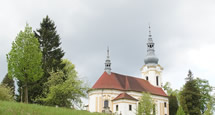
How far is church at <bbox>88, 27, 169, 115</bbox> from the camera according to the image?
145 ft

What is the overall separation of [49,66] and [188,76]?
1138 inches

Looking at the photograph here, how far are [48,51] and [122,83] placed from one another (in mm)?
17096

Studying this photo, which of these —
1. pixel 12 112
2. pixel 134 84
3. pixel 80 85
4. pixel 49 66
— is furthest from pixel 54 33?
pixel 12 112

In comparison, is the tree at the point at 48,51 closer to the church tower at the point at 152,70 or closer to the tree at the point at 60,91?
the tree at the point at 60,91

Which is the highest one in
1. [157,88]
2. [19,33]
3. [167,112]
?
[19,33]

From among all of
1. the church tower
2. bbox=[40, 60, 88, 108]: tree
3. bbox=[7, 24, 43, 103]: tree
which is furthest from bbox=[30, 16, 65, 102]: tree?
the church tower

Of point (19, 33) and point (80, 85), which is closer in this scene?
point (19, 33)

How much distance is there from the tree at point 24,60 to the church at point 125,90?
14.3 metres

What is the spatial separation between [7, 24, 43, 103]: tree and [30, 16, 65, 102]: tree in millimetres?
7081

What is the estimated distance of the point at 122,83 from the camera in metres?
48.7

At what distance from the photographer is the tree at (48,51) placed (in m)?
34.8

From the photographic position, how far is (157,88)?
56.2m

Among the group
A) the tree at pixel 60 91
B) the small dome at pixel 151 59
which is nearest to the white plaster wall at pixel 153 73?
the small dome at pixel 151 59

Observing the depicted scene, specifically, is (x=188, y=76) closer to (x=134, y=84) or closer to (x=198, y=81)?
(x=198, y=81)
